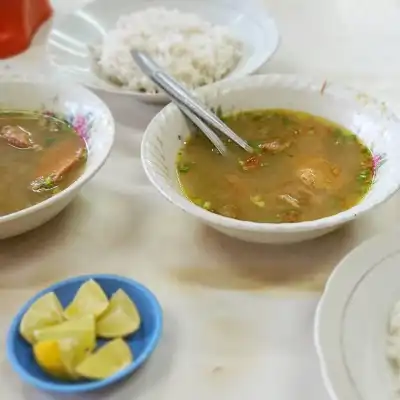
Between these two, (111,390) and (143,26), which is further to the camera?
(143,26)

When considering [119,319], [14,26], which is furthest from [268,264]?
[14,26]

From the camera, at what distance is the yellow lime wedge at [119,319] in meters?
0.94

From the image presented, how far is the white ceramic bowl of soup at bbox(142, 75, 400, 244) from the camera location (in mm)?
1026

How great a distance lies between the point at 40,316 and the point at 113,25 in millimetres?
1086

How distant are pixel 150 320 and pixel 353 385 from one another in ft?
1.00

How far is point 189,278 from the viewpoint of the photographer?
3.66 feet

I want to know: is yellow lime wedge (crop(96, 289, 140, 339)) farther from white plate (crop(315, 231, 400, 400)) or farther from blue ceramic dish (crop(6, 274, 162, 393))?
white plate (crop(315, 231, 400, 400))

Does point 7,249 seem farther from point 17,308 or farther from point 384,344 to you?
point 384,344

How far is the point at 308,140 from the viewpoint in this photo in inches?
51.1

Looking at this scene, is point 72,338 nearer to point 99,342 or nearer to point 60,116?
point 99,342

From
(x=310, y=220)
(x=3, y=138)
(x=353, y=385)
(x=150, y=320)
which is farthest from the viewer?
(x=3, y=138)

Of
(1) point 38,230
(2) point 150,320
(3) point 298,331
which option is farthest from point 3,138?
(3) point 298,331

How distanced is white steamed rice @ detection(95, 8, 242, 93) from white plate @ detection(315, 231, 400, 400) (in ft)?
2.29

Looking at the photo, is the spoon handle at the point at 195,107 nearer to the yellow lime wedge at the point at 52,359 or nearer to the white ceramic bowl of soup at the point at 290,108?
the white ceramic bowl of soup at the point at 290,108
